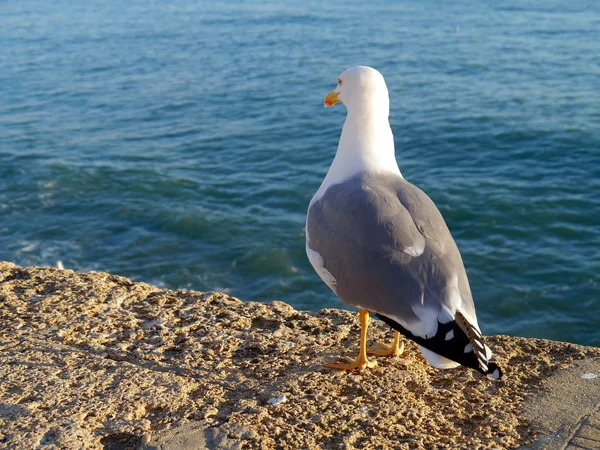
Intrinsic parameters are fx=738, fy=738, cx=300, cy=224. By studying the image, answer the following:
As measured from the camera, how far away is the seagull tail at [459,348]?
3.14 m

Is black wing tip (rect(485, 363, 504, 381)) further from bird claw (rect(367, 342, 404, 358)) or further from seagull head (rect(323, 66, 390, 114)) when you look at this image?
seagull head (rect(323, 66, 390, 114))

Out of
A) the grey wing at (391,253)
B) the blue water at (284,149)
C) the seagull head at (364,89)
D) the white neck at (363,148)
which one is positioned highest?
the seagull head at (364,89)

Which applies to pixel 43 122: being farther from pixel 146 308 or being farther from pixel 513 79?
pixel 146 308

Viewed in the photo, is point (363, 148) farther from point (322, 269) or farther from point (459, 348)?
point (459, 348)

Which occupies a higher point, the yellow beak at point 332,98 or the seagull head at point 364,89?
the seagull head at point 364,89

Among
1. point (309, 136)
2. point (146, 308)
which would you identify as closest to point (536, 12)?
point (309, 136)

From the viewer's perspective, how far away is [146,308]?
14.9 ft

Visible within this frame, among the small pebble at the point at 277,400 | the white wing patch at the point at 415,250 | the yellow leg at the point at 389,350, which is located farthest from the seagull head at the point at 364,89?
the small pebble at the point at 277,400

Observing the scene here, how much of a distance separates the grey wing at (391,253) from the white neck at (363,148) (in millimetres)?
214

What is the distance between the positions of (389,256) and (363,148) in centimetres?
103

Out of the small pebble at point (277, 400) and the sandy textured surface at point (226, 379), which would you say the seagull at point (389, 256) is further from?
the small pebble at point (277, 400)

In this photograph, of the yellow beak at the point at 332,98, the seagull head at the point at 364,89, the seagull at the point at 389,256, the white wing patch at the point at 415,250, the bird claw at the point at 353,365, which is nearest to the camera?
the seagull at the point at 389,256

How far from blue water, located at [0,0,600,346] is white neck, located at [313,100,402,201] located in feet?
11.9

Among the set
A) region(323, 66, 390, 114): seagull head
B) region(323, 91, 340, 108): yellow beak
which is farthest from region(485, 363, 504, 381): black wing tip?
region(323, 91, 340, 108): yellow beak
